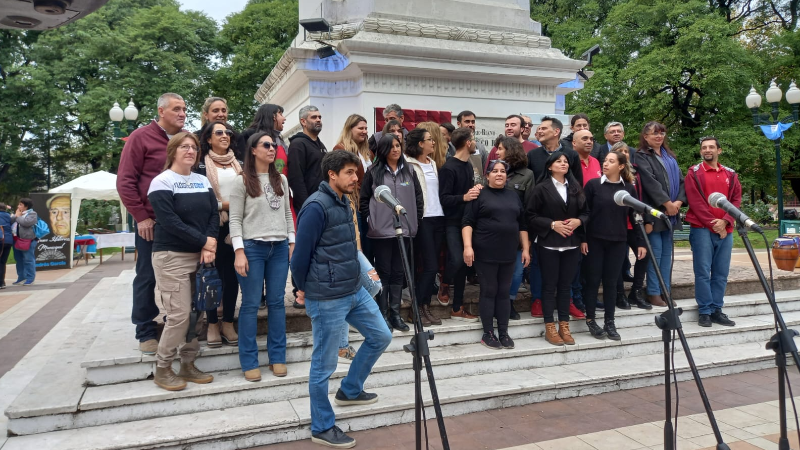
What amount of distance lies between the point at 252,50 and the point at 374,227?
2509 centimetres

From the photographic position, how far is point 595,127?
25.8 meters

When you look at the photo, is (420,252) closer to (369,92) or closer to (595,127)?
(369,92)

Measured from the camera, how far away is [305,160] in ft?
17.2

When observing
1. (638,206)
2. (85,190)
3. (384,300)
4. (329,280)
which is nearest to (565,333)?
(384,300)

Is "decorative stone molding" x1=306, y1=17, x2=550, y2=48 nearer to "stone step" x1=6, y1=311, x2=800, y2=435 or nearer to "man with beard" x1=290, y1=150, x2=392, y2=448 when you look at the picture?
"man with beard" x1=290, y1=150, x2=392, y2=448

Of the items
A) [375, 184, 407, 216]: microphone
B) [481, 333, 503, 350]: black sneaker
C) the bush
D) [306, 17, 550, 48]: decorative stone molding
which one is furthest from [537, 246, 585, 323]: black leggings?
the bush

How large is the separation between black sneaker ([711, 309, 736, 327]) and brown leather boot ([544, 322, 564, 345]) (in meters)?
2.24

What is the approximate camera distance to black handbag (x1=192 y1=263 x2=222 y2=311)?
4074 mm

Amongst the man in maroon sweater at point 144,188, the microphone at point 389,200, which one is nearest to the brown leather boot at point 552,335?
the microphone at point 389,200

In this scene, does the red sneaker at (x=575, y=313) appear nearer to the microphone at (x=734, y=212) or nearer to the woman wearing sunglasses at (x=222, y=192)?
the microphone at (x=734, y=212)

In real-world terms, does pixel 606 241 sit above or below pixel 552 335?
above

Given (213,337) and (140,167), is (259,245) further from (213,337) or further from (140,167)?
(140,167)

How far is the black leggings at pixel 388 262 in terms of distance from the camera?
5230 millimetres

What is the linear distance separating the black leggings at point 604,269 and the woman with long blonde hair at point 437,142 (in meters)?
1.77
